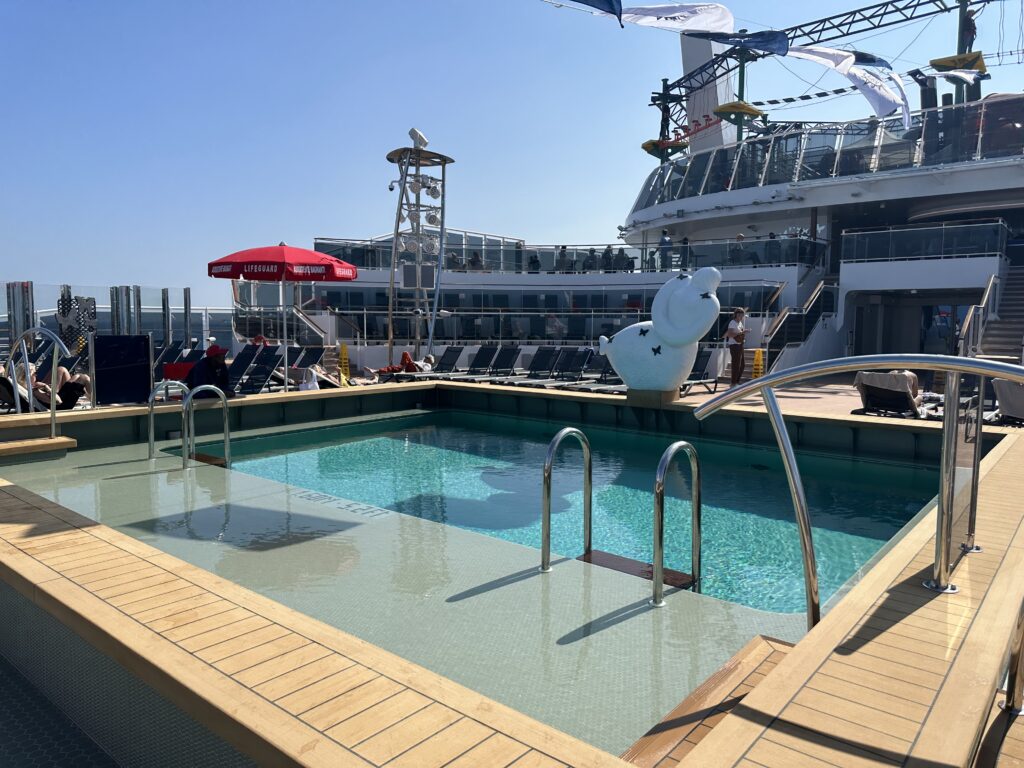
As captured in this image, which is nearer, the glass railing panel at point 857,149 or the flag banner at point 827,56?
the glass railing panel at point 857,149

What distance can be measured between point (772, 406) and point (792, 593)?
2.07 m

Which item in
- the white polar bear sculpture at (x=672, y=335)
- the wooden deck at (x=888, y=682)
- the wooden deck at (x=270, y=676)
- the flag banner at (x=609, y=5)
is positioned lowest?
the wooden deck at (x=270, y=676)

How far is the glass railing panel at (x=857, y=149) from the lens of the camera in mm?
22516

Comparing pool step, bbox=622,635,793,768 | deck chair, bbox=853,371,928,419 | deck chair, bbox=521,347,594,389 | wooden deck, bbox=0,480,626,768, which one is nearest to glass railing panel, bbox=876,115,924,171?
deck chair, bbox=521,347,594,389

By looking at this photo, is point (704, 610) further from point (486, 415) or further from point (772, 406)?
point (486, 415)

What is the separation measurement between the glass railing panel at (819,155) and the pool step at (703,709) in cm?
2336

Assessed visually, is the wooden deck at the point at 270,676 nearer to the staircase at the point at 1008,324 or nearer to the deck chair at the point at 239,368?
the deck chair at the point at 239,368

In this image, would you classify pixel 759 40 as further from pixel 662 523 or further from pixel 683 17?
pixel 662 523

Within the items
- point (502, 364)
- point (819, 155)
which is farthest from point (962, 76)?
point (502, 364)

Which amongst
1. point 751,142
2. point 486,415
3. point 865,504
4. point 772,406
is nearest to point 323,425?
point 486,415

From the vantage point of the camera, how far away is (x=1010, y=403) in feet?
28.7

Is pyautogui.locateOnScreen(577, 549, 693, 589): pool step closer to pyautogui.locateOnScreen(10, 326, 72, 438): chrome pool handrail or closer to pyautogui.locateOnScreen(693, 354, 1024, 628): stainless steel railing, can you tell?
pyautogui.locateOnScreen(693, 354, 1024, 628): stainless steel railing

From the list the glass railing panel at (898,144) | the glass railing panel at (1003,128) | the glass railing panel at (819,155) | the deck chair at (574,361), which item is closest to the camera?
the deck chair at (574,361)

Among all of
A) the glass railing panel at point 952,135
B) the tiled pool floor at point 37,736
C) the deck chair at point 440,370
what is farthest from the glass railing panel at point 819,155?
the tiled pool floor at point 37,736
